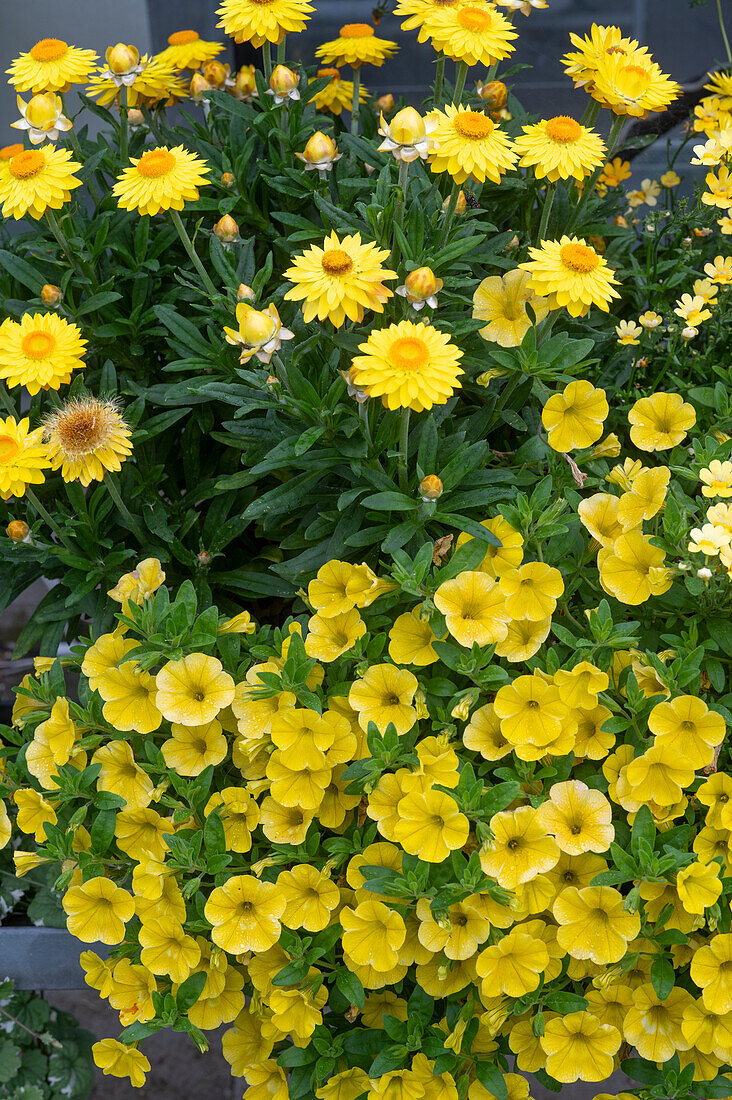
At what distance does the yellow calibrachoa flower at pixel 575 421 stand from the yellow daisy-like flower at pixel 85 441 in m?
0.52

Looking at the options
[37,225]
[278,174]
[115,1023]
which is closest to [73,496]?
[37,225]

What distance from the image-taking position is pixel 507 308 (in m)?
1.17

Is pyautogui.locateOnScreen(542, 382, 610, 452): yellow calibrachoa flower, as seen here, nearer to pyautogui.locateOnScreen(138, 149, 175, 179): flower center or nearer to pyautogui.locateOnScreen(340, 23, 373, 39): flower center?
pyautogui.locateOnScreen(138, 149, 175, 179): flower center

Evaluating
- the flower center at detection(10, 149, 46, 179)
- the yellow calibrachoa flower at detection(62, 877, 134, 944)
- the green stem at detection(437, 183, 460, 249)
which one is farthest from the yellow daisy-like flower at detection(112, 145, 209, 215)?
the yellow calibrachoa flower at detection(62, 877, 134, 944)

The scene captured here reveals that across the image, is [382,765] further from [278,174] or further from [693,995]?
[278,174]

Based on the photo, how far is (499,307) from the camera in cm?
117

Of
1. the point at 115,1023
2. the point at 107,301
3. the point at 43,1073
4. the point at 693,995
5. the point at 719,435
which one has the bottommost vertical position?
the point at 115,1023

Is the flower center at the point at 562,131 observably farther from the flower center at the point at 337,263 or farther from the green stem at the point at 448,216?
the flower center at the point at 337,263

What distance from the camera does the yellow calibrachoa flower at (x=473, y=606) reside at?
0.97 meters

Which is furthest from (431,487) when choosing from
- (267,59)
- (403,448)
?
(267,59)

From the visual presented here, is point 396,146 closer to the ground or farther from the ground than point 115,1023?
farther from the ground

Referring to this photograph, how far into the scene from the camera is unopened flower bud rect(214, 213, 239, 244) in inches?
48.0

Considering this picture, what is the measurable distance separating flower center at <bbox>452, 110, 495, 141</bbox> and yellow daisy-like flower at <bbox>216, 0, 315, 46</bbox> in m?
0.27

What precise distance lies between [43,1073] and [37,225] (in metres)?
1.37
